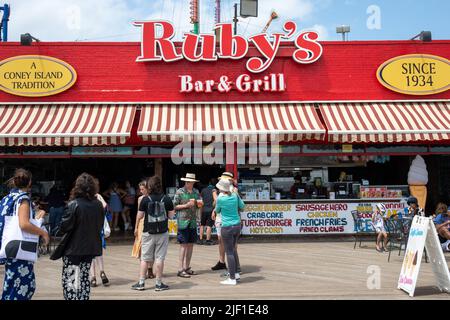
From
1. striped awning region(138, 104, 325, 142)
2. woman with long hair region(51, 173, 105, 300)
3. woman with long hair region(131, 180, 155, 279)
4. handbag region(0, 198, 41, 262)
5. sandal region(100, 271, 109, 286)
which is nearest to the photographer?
handbag region(0, 198, 41, 262)

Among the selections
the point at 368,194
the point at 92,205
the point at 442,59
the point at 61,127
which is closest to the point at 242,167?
the point at 368,194

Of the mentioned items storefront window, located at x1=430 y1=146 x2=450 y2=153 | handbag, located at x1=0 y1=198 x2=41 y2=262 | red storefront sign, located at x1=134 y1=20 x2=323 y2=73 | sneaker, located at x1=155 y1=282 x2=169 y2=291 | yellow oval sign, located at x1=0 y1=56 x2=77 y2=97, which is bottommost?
sneaker, located at x1=155 y1=282 x2=169 y2=291

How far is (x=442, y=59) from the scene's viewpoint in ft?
46.4

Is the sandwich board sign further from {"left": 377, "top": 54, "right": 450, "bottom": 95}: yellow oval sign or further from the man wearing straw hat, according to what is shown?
{"left": 377, "top": 54, "right": 450, "bottom": 95}: yellow oval sign

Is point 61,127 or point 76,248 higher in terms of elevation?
point 61,127

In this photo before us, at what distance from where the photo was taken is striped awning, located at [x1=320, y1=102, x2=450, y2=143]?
41.2 ft

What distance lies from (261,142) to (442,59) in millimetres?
6216

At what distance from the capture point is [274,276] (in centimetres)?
839

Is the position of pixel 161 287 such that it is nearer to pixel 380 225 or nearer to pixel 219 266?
pixel 219 266

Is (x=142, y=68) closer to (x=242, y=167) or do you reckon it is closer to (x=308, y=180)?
(x=242, y=167)

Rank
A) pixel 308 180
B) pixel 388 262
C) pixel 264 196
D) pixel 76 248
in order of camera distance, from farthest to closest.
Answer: pixel 308 180 → pixel 264 196 → pixel 388 262 → pixel 76 248

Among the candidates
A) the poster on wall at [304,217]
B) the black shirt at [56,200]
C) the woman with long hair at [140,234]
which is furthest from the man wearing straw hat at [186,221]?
the black shirt at [56,200]

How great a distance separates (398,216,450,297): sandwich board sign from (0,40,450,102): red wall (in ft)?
24.0

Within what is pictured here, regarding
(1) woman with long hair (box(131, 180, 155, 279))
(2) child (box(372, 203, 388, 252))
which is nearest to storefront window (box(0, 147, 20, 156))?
(1) woman with long hair (box(131, 180, 155, 279))
